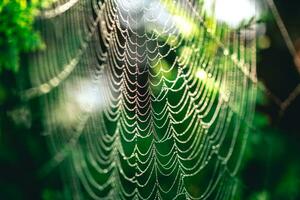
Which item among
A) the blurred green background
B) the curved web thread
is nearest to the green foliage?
the curved web thread

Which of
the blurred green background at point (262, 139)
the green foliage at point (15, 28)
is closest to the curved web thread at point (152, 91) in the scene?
the green foliage at point (15, 28)

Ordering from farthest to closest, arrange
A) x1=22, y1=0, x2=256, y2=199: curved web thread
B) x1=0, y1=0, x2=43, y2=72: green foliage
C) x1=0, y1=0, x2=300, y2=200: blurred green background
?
x1=0, y1=0, x2=300, y2=200: blurred green background
x1=22, y1=0, x2=256, y2=199: curved web thread
x1=0, y1=0, x2=43, y2=72: green foliage

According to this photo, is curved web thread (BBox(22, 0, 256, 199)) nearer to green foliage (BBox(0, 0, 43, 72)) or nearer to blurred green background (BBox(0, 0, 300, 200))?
green foliage (BBox(0, 0, 43, 72))

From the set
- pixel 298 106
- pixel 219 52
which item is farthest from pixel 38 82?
pixel 298 106

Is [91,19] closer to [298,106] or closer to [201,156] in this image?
[201,156]

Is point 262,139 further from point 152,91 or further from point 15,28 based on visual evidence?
point 15,28

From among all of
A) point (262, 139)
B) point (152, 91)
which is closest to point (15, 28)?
point (152, 91)

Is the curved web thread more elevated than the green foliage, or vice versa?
the green foliage
